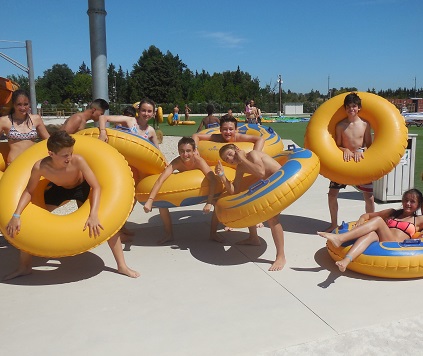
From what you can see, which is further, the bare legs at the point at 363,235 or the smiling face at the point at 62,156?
the bare legs at the point at 363,235

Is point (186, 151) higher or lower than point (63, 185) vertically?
higher

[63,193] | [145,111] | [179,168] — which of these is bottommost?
[63,193]

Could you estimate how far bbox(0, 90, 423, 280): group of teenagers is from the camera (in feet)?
11.1

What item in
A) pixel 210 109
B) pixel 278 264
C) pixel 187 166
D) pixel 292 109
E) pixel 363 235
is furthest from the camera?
pixel 292 109

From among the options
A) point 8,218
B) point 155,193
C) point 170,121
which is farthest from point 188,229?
point 170,121

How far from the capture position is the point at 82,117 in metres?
4.53

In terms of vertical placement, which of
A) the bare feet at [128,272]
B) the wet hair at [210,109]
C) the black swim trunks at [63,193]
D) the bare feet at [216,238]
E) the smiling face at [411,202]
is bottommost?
the bare feet at [128,272]

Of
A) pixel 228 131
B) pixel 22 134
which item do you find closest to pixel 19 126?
pixel 22 134

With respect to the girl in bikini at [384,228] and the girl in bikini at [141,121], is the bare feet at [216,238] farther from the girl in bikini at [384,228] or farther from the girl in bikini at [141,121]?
the girl in bikini at [384,228]

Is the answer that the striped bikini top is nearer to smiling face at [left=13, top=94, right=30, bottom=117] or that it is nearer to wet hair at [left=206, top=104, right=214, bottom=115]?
smiling face at [left=13, top=94, right=30, bottom=117]

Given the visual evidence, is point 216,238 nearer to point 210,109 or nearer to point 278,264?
point 278,264

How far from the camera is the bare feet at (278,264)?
3787mm

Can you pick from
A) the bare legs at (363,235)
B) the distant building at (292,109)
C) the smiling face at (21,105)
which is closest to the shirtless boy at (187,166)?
the bare legs at (363,235)

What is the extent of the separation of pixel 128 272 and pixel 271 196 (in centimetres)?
145
